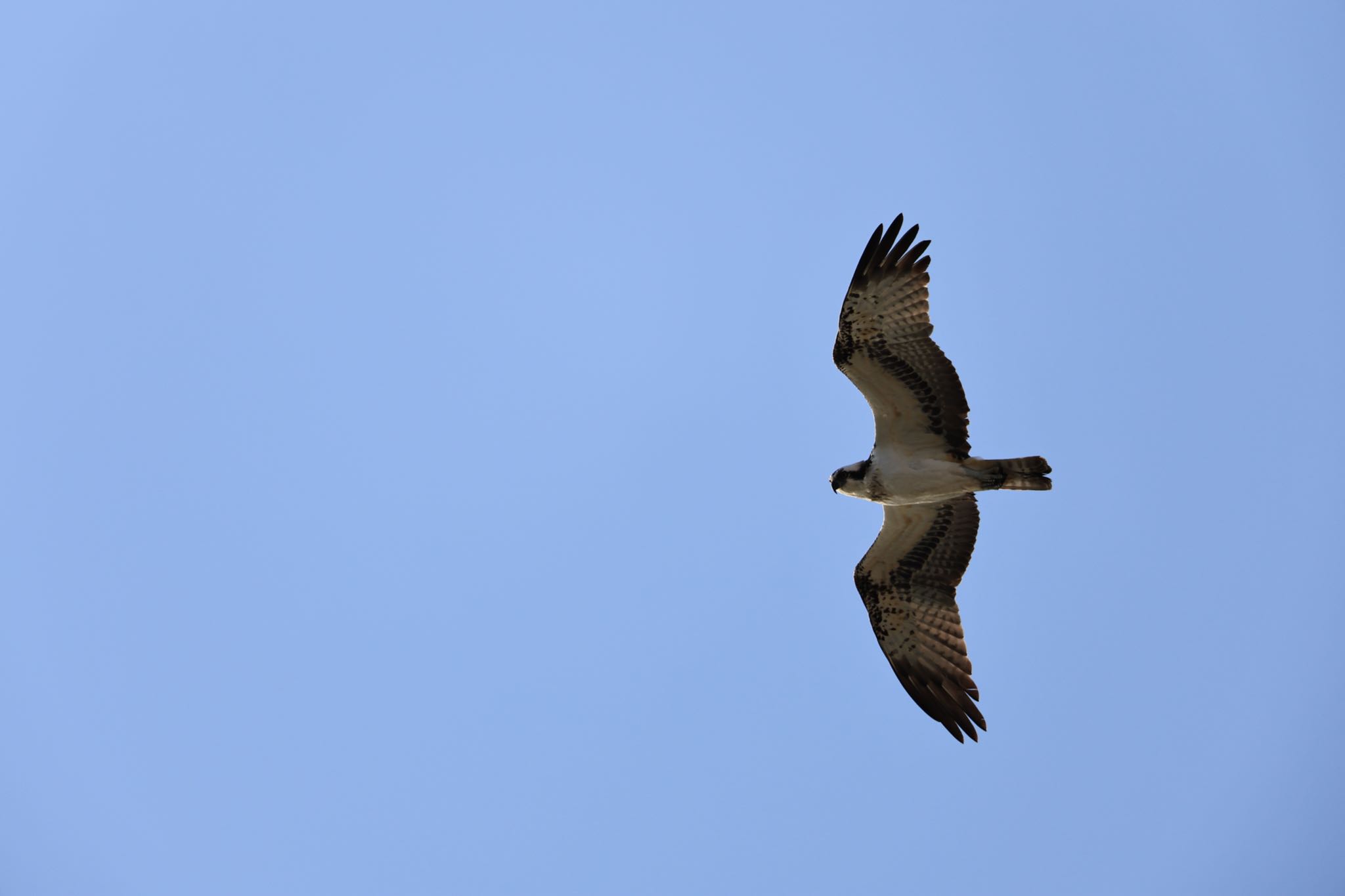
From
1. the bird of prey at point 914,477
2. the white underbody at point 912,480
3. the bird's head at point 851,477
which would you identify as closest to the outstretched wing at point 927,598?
the bird of prey at point 914,477

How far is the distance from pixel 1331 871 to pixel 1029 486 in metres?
50.9

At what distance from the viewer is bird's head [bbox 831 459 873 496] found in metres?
12.4

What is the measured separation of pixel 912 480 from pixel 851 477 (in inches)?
26.1

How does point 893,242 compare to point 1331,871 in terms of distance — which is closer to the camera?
point 893,242

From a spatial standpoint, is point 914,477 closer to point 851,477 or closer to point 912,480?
point 912,480

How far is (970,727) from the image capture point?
41.3 feet

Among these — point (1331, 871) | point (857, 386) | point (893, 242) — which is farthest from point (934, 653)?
point (1331, 871)

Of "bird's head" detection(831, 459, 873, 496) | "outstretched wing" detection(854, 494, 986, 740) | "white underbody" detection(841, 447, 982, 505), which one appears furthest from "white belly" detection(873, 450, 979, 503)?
"outstretched wing" detection(854, 494, 986, 740)

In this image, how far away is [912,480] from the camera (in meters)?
12.1

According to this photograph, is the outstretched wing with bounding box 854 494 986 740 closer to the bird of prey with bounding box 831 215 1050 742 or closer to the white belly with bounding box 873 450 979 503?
the bird of prey with bounding box 831 215 1050 742

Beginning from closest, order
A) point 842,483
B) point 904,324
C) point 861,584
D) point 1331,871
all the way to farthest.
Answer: point 904,324 < point 842,483 < point 861,584 < point 1331,871

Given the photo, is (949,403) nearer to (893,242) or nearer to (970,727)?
(893,242)

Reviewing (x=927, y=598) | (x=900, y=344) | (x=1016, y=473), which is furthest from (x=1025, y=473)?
(x=927, y=598)

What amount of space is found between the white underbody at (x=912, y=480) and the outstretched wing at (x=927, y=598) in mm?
353
